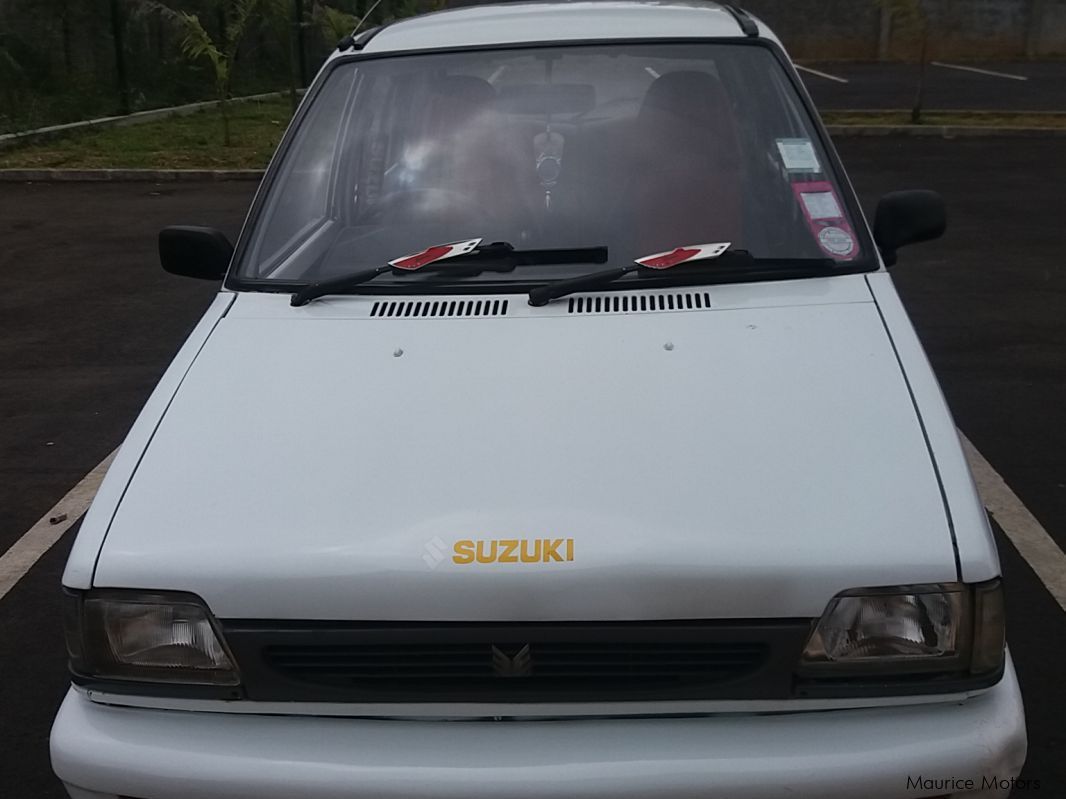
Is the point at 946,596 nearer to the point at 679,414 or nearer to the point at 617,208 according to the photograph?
the point at 679,414

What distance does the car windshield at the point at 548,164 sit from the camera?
10.9 ft

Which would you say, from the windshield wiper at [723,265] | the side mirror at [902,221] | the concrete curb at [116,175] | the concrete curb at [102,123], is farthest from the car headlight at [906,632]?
the concrete curb at [102,123]

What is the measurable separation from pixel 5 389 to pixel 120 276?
104 inches

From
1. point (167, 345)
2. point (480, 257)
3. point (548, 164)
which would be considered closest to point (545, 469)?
point (480, 257)

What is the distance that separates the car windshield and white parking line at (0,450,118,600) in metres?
1.77

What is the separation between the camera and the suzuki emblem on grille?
87.9 inches

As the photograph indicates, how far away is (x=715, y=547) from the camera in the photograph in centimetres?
222

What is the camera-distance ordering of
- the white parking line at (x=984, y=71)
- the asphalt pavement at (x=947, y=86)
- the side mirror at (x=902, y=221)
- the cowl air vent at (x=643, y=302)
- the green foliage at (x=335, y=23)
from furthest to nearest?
the white parking line at (x=984, y=71) < the asphalt pavement at (x=947, y=86) < the green foliage at (x=335, y=23) < the side mirror at (x=902, y=221) < the cowl air vent at (x=643, y=302)

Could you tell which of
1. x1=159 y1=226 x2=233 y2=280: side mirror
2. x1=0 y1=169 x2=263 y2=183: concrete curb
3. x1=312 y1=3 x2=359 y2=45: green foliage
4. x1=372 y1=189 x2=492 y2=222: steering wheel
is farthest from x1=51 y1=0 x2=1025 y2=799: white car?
x1=312 y1=3 x2=359 y2=45: green foliage

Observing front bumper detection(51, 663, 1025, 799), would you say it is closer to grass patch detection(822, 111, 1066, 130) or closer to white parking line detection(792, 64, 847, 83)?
grass patch detection(822, 111, 1066, 130)

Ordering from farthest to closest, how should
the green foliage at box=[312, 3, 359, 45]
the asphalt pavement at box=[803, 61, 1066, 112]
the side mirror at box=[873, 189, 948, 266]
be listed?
the asphalt pavement at box=[803, 61, 1066, 112]
the green foliage at box=[312, 3, 359, 45]
the side mirror at box=[873, 189, 948, 266]

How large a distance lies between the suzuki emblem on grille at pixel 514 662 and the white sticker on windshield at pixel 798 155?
1.78m

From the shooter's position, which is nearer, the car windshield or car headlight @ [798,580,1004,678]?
car headlight @ [798,580,1004,678]

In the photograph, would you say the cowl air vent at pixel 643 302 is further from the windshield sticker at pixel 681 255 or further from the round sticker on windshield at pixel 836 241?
the round sticker on windshield at pixel 836 241
